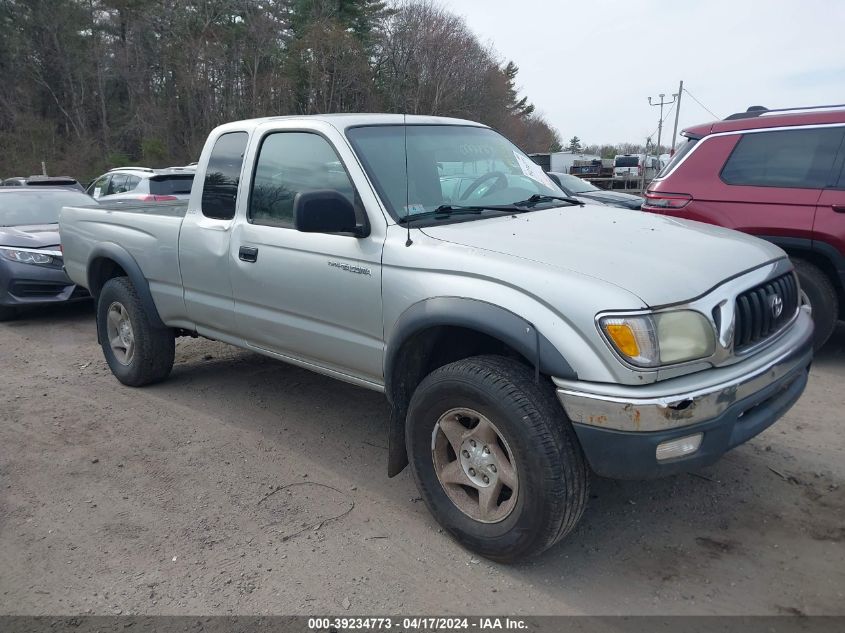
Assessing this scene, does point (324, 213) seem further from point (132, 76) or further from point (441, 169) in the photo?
point (132, 76)

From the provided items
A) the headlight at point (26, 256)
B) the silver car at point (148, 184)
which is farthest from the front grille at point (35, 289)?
the silver car at point (148, 184)

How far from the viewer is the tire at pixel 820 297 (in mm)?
5449

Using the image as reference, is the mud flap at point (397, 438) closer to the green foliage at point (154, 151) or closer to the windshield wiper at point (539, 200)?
the windshield wiper at point (539, 200)

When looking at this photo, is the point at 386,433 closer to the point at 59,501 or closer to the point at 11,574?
the point at 59,501

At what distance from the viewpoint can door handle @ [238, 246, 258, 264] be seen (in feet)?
13.6

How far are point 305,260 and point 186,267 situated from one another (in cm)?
131

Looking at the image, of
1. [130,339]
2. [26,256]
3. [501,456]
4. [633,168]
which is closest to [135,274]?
[130,339]

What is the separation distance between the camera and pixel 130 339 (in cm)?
553

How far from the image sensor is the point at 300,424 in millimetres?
4793

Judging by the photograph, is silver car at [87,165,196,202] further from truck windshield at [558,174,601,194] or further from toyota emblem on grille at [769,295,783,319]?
toyota emblem on grille at [769,295,783,319]

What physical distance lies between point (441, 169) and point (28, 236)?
6395mm

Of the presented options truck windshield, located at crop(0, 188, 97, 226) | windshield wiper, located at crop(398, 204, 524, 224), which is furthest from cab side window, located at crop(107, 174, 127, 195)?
windshield wiper, located at crop(398, 204, 524, 224)

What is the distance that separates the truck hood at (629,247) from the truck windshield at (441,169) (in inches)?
11.0

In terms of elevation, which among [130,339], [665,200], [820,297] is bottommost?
[130,339]
